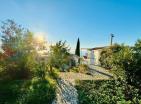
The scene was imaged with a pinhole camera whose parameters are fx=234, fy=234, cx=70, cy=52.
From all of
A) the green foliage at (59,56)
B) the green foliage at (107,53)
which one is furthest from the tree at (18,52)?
the green foliage at (107,53)

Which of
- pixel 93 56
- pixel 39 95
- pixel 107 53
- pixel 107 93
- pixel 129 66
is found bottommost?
pixel 39 95

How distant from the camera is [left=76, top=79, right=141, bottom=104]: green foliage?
15.8 metres

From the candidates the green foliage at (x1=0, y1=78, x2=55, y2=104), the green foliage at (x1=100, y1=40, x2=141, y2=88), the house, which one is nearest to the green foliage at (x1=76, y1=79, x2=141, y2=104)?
the green foliage at (x1=100, y1=40, x2=141, y2=88)

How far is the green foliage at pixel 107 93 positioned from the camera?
1583 cm

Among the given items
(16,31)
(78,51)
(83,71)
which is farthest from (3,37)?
(78,51)

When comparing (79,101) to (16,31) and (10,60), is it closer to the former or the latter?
(10,60)

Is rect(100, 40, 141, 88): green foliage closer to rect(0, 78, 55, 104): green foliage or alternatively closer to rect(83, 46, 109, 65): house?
rect(0, 78, 55, 104): green foliage

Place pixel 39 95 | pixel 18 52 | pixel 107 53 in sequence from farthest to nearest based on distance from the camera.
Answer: pixel 107 53, pixel 18 52, pixel 39 95

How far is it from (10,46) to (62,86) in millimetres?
14306

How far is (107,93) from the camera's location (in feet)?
57.7

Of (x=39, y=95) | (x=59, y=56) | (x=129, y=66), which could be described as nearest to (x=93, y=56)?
(x=59, y=56)

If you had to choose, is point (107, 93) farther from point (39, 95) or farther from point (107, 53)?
point (107, 53)

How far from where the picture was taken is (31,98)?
54.1ft

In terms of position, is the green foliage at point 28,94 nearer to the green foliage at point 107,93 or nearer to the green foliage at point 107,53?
the green foliage at point 107,93
